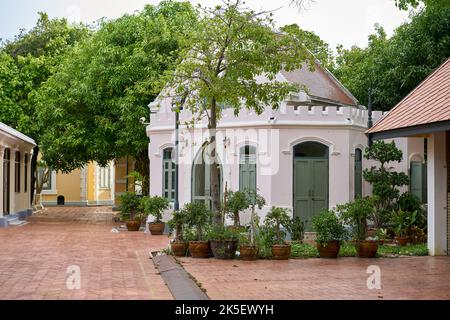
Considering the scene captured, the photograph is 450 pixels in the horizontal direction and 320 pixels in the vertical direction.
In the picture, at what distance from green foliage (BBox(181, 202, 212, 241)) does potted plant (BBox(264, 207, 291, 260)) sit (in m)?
1.31

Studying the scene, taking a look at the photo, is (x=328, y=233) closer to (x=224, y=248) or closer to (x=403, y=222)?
(x=224, y=248)

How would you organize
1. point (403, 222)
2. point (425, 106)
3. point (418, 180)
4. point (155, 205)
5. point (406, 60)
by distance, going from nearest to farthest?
point (425, 106) < point (403, 222) < point (155, 205) < point (418, 180) < point (406, 60)

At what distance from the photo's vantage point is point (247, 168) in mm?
20578

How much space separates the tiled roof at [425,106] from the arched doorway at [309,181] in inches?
208

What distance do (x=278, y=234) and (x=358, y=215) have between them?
1711 mm

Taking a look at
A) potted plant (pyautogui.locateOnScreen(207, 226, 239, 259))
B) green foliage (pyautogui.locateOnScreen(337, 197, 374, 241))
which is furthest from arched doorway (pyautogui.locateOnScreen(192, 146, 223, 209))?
green foliage (pyautogui.locateOnScreen(337, 197, 374, 241))

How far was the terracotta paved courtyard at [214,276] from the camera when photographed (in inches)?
402

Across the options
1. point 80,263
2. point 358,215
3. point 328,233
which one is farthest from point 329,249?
point 80,263

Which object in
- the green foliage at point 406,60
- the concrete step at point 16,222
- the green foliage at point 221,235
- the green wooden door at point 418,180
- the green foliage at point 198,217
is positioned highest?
the green foliage at point 406,60

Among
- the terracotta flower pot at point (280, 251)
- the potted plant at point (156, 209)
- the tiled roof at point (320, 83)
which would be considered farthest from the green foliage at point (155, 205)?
the terracotta flower pot at point (280, 251)

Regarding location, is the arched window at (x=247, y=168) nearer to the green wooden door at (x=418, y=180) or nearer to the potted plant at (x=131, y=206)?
the green wooden door at (x=418, y=180)

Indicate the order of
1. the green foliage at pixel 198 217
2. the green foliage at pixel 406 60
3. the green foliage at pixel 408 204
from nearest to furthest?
the green foliage at pixel 198 217 → the green foliage at pixel 408 204 → the green foliage at pixel 406 60

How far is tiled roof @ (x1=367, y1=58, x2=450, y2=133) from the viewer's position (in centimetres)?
1297

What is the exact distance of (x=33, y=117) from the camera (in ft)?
106
